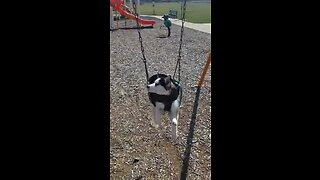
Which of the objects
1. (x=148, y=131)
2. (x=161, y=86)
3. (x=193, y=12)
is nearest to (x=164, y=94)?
(x=161, y=86)

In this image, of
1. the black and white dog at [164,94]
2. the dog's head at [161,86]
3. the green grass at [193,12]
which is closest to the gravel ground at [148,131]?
the black and white dog at [164,94]

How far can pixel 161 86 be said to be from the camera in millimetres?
1473

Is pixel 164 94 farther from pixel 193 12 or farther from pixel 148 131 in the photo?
pixel 193 12

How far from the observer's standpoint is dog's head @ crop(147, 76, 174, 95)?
4.82 ft

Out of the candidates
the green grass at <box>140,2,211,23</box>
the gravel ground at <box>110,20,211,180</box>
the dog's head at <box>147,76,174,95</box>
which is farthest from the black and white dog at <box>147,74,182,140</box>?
the green grass at <box>140,2,211,23</box>

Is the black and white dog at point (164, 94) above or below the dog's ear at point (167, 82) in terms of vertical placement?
below

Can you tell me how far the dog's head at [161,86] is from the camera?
57.9 inches

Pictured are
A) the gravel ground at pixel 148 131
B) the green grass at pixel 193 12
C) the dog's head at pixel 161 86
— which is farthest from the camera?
the green grass at pixel 193 12

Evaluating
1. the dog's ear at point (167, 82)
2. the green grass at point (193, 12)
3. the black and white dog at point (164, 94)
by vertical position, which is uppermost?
the green grass at point (193, 12)

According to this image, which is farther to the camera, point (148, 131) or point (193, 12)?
point (193, 12)

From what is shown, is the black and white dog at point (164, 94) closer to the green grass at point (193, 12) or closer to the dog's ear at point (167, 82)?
the dog's ear at point (167, 82)
